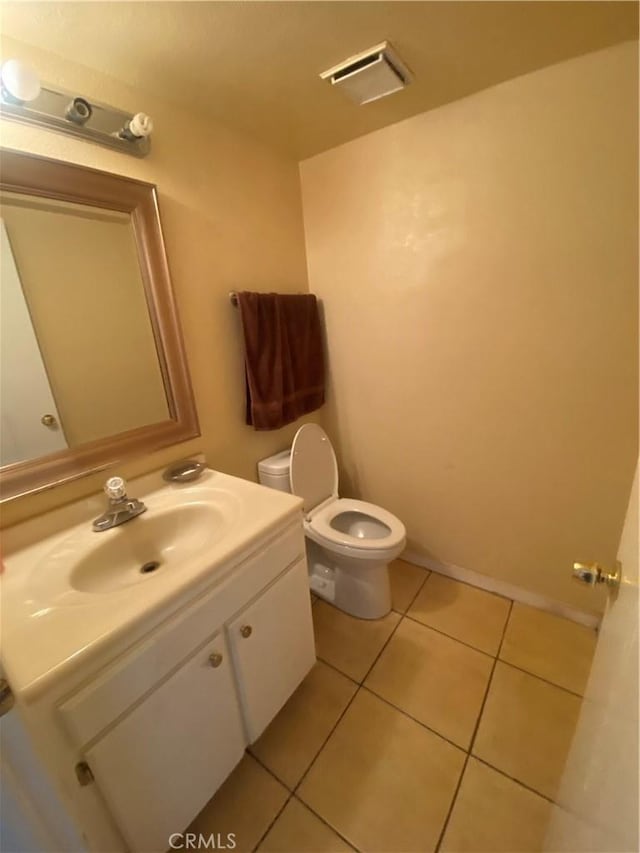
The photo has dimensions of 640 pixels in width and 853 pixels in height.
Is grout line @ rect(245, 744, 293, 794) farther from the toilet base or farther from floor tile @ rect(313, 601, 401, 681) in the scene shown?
the toilet base

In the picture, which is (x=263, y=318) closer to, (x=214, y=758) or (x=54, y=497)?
(x=54, y=497)

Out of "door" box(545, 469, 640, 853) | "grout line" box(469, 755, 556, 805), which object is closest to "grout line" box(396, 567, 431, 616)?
"grout line" box(469, 755, 556, 805)

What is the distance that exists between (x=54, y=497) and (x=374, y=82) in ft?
5.41

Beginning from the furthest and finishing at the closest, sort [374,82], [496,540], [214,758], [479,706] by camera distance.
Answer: [496,540]
[479,706]
[374,82]
[214,758]

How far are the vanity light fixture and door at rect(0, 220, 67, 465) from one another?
0.30 meters

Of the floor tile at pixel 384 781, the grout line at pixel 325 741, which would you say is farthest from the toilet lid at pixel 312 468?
the floor tile at pixel 384 781

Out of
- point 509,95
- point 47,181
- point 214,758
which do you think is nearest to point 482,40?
point 509,95

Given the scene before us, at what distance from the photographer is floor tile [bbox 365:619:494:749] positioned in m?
1.20

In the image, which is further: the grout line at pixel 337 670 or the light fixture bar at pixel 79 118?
the grout line at pixel 337 670

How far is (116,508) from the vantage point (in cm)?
103

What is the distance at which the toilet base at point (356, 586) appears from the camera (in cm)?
155

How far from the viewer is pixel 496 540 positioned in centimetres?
164

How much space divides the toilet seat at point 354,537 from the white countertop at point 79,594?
0.49 metres

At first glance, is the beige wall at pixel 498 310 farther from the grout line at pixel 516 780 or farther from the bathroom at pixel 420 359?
the grout line at pixel 516 780
